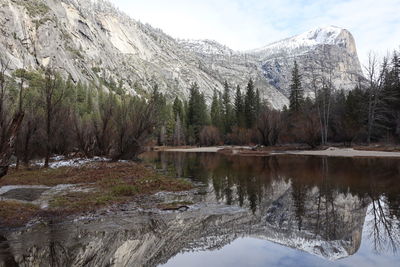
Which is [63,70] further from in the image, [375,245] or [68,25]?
[375,245]

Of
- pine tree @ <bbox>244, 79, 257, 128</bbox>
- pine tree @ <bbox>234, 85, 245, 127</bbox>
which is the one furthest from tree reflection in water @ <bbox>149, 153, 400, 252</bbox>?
pine tree @ <bbox>234, 85, 245, 127</bbox>

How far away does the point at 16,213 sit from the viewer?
968 cm

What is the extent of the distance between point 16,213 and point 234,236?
678cm

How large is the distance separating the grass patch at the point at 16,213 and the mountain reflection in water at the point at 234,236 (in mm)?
851

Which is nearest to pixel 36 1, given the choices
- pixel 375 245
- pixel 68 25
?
pixel 68 25

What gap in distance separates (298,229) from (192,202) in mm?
4653

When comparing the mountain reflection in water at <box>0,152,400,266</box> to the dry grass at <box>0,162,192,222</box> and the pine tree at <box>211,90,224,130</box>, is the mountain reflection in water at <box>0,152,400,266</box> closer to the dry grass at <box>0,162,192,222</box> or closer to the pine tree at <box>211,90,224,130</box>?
the dry grass at <box>0,162,192,222</box>

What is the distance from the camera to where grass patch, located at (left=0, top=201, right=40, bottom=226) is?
8.88 metres

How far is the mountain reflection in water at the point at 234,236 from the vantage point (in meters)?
6.44

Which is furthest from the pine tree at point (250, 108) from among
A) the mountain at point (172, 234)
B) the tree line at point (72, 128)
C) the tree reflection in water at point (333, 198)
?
the mountain at point (172, 234)

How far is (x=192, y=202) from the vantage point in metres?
11.9

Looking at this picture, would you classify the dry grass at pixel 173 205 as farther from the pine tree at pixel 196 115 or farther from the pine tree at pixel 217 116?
the pine tree at pixel 196 115

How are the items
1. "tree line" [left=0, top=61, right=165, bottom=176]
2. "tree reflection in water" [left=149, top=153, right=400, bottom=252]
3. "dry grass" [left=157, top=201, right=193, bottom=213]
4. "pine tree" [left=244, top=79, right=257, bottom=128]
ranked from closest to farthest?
"tree reflection in water" [left=149, top=153, right=400, bottom=252]
"dry grass" [left=157, top=201, right=193, bottom=213]
"tree line" [left=0, top=61, right=165, bottom=176]
"pine tree" [left=244, top=79, right=257, bottom=128]

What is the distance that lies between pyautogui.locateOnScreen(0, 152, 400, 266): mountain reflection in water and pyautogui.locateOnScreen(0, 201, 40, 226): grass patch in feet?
2.79
